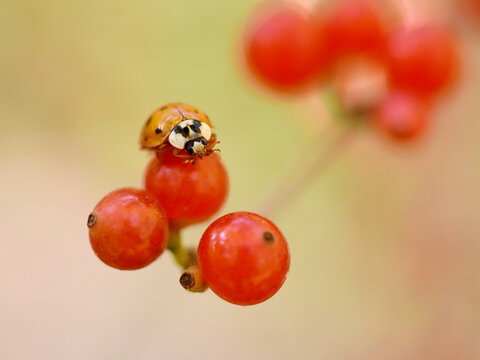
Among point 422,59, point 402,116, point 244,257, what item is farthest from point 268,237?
point 422,59

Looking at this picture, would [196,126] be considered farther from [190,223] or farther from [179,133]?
[190,223]

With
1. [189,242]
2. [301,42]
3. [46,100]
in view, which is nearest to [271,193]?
[301,42]

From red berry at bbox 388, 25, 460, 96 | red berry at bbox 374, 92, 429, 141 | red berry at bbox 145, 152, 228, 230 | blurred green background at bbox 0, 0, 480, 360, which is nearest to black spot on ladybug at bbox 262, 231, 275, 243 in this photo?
red berry at bbox 145, 152, 228, 230

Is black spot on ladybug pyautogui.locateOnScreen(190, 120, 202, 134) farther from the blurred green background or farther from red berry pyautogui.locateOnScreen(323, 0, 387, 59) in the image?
the blurred green background

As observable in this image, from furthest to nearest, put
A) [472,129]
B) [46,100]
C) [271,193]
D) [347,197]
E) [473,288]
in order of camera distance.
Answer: [46,100] → [347,197] → [472,129] → [473,288] → [271,193]

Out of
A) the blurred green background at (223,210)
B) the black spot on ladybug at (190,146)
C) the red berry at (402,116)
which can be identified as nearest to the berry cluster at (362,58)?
the red berry at (402,116)

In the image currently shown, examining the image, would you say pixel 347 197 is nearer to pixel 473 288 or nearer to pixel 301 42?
pixel 473 288
